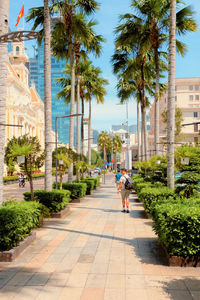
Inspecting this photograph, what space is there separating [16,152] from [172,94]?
6022mm

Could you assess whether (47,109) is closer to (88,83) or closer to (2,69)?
(2,69)

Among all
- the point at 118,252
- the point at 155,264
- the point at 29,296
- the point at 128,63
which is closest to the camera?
the point at 29,296

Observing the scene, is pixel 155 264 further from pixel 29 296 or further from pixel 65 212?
pixel 65 212

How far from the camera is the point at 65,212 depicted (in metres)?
13.3

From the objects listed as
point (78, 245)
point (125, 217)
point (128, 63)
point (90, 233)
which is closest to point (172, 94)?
point (125, 217)

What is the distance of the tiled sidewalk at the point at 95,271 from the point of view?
507 centimetres

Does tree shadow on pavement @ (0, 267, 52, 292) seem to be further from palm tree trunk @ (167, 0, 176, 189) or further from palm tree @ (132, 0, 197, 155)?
palm tree @ (132, 0, 197, 155)

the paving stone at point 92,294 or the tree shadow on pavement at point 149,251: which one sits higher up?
the paving stone at point 92,294

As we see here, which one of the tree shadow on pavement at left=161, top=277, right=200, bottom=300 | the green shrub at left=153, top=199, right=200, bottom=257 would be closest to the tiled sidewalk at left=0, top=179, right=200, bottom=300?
the tree shadow on pavement at left=161, top=277, right=200, bottom=300

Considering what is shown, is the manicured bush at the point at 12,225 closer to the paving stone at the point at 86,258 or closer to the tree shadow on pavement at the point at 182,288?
the paving stone at the point at 86,258

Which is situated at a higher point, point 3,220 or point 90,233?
point 3,220

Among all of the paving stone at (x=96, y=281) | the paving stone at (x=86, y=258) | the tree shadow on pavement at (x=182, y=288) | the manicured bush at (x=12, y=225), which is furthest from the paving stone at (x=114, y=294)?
the manicured bush at (x=12, y=225)

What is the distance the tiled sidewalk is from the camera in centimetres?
507

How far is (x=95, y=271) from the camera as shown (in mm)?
6121
